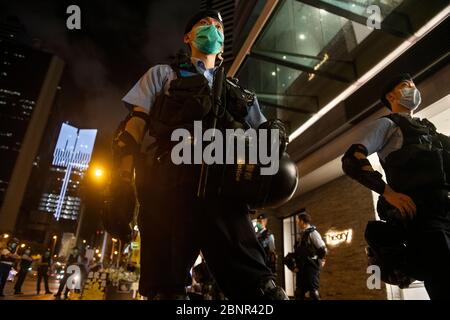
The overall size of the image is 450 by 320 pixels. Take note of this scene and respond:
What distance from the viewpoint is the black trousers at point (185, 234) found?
54.6 inches

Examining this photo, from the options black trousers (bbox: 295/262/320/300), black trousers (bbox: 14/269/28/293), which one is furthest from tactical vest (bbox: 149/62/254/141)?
black trousers (bbox: 14/269/28/293)

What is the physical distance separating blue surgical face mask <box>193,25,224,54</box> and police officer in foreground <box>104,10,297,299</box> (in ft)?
1.30

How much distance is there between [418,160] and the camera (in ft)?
Answer: 6.42

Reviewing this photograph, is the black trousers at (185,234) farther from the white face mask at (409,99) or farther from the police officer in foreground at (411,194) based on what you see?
the white face mask at (409,99)

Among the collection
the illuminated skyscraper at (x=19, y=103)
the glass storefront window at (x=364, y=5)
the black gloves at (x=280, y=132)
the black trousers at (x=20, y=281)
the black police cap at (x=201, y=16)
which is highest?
the illuminated skyscraper at (x=19, y=103)

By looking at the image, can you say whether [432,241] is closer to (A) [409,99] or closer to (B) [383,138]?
(B) [383,138]

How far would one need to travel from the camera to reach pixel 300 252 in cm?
636

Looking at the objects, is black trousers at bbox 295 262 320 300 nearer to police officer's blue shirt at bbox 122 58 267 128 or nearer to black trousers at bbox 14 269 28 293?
police officer's blue shirt at bbox 122 58 267 128

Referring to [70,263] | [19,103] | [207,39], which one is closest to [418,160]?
[207,39]

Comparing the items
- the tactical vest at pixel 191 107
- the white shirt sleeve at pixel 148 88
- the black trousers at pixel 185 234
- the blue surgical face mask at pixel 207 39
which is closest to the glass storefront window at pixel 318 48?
the blue surgical face mask at pixel 207 39

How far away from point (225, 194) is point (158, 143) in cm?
49

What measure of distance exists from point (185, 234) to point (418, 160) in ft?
5.28
